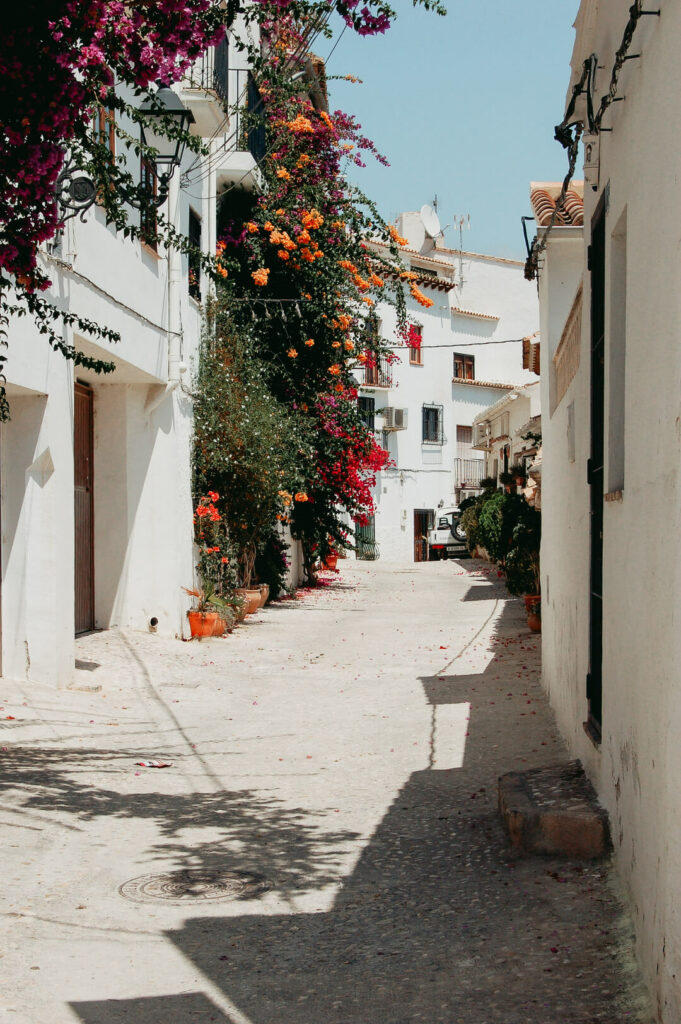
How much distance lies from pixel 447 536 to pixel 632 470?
1422 inches

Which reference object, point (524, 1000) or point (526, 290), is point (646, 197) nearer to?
point (524, 1000)

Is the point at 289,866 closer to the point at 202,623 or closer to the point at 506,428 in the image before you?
the point at 202,623

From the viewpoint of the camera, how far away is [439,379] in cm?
4588

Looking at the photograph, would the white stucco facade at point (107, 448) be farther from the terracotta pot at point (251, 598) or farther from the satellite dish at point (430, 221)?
the satellite dish at point (430, 221)

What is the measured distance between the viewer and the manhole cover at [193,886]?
5039 millimetres

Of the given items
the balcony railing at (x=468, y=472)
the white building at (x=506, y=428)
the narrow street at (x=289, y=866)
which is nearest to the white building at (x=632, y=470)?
the narrow street at (x=289, y=866)

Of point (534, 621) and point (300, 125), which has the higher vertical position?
point (300, 125)

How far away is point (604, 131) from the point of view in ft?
18.5

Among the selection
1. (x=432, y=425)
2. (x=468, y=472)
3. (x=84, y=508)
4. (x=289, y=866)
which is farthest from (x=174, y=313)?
(x=468, y=472)

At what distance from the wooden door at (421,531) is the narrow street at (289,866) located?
33.3 metres

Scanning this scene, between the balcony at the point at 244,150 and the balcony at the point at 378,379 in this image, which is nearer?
the balcony at the point at 244,150

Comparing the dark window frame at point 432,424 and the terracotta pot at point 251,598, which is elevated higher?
the dark window frame at point 432,424

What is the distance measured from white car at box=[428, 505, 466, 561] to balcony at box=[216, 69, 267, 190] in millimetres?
22865

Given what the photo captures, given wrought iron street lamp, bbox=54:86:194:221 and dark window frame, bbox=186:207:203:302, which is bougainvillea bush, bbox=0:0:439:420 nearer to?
wrought iron street lamp, bbox=54:86:194:221
